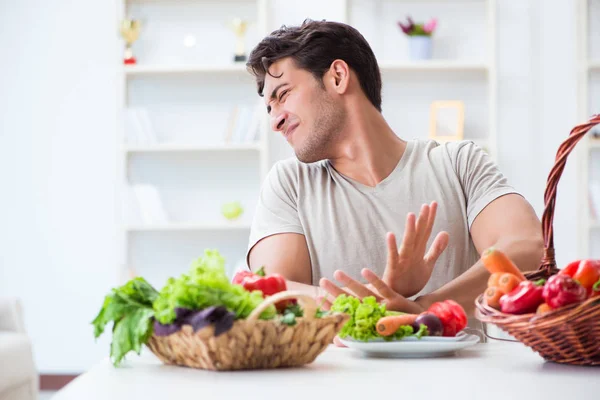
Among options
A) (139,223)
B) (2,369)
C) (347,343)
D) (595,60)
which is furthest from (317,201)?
(595,60)

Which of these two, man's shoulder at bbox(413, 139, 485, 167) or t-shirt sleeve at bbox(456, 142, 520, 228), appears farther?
man's shoulder at bbox(413, 139, 485, 167)

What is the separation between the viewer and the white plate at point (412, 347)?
1.34m

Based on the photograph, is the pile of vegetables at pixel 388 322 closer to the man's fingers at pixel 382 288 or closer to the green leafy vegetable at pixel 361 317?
the green leafy vegetable at pixel 361 317

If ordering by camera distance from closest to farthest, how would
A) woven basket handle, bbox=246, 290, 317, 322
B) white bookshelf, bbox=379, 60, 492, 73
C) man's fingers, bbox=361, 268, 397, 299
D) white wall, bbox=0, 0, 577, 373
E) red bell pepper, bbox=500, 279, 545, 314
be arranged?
woven basket handle, bbox=246, 290, 317, 322
red bell pepper, bbox=500, 279, 545, 314
man's fingers, bbox=361, 268, 397, 299
white bookshelf, bbox=379, 60, 492, 73
white wall, bbox=0, 0, 577, 373

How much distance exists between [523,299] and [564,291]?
0.24ft

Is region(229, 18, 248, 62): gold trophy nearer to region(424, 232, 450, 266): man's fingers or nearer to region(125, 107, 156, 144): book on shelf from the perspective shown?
region(125, 107, 156, 144): book on shelf

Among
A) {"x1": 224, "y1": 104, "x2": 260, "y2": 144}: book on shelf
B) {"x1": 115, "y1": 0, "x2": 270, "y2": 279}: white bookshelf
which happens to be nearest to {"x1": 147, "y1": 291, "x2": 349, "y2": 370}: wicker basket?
{"x1": 224, "y1": 104, "x2": 260, "y2": 144}: book on shelf

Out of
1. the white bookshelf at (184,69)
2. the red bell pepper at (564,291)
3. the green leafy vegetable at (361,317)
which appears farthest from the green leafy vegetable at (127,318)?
the white bookshelf at (184,69)

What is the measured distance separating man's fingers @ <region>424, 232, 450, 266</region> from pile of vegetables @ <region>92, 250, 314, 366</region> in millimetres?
480

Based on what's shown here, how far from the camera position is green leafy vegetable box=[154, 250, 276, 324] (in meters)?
1.15

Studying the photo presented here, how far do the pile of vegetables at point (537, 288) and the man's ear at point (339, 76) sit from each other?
1.09m

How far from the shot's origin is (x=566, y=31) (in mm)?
4660

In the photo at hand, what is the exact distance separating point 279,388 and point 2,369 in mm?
2472

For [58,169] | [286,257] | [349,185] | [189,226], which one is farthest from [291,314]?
[58,169]
